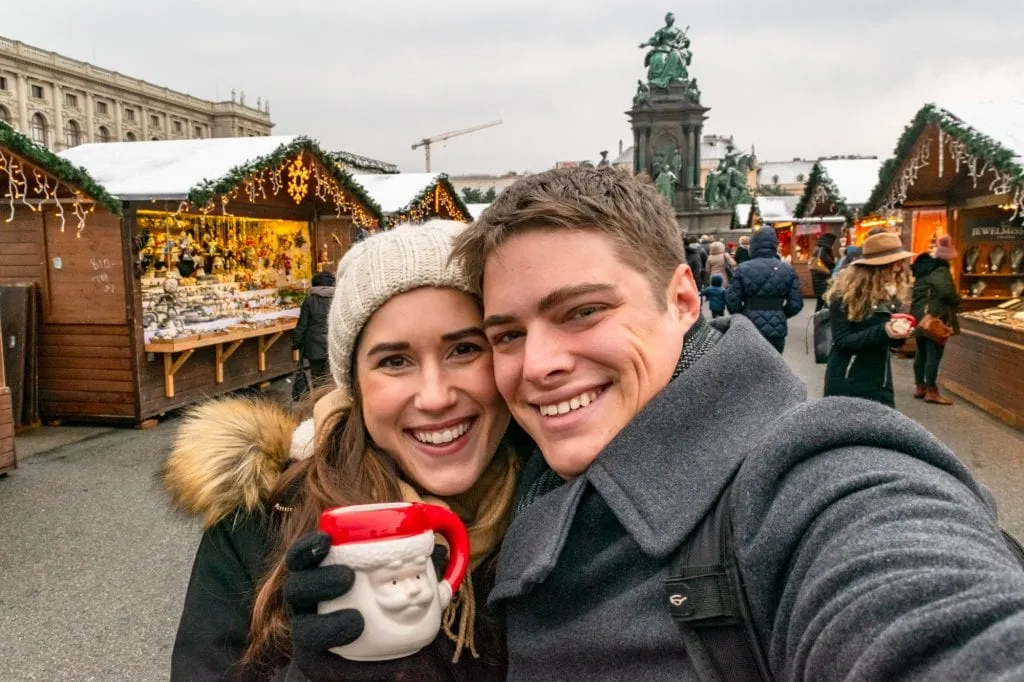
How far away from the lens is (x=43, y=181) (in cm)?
698

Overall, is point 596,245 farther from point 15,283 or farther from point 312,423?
point 15,283

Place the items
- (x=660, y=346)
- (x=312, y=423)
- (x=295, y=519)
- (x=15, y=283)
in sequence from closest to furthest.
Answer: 1. (x=660, y=346)
2. (x=295, y=519)
3. (x=312, y=423)
4. (x=15, y=283)

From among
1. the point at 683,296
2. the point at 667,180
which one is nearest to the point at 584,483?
the point at 683,296

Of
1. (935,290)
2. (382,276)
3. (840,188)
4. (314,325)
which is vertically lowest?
(314,325)

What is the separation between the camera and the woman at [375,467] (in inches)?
60.9

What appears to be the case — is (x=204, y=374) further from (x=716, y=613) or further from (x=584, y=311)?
(x=716, y=613)

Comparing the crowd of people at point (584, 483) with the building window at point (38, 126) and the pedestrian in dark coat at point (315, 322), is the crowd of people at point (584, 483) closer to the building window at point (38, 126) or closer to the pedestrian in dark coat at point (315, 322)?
the pedestrian in dark coat at point (315, 322)

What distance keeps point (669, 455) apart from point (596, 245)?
0.39 metres

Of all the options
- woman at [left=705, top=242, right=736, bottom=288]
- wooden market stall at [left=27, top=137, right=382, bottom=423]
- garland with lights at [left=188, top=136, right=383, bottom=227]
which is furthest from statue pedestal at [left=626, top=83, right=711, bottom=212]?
wooden market stall at [left=27, top=137, right=382, bottom=423]

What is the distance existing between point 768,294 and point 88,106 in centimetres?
7421

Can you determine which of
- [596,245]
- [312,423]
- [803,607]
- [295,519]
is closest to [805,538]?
[803,607]

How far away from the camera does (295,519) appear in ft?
5.13

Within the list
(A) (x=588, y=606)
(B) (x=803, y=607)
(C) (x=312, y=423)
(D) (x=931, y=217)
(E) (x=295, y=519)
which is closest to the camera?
(B) (x=803, y=607)

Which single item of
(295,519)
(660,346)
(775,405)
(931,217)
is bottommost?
(295,519)
